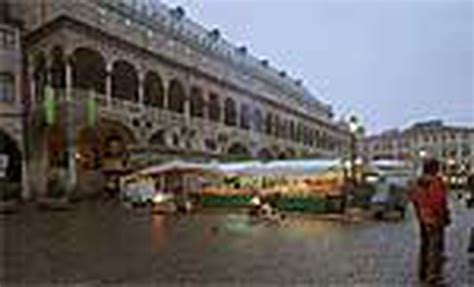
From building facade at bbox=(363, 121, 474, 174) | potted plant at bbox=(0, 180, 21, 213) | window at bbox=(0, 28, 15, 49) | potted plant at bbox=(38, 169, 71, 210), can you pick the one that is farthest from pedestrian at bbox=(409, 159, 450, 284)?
building facade at bbox=(363, 121, 474, 174)

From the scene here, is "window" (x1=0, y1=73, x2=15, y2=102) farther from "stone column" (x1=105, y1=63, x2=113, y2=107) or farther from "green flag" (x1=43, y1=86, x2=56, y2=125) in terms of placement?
"stone column" (x1=105, y1=63, x2=113, y2=107)

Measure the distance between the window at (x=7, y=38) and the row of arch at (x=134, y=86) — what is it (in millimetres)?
1857

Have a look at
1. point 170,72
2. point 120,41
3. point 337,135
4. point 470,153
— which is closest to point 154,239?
point 120,41

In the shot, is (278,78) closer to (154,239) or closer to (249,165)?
(249,165)

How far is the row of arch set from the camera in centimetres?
4938

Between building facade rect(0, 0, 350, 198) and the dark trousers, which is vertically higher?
building facade rect(0, 0, 350, 198)

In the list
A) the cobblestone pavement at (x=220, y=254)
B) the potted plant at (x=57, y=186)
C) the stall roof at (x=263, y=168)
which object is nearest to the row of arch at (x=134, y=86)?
the potted plant at (x=57, y=186)

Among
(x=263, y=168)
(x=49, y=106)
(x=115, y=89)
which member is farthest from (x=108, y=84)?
(x=263, y=168)

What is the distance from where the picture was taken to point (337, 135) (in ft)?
362

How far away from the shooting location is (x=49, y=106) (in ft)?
153

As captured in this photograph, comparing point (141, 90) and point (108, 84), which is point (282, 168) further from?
point (141, 90)

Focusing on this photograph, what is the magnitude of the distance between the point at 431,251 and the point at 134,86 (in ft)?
146

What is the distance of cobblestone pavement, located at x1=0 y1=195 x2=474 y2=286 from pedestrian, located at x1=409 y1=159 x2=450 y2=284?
0.30 metres

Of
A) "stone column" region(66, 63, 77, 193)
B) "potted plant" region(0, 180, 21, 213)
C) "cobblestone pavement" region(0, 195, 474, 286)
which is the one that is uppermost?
"stone column" region(66, 63, 77, 193)
